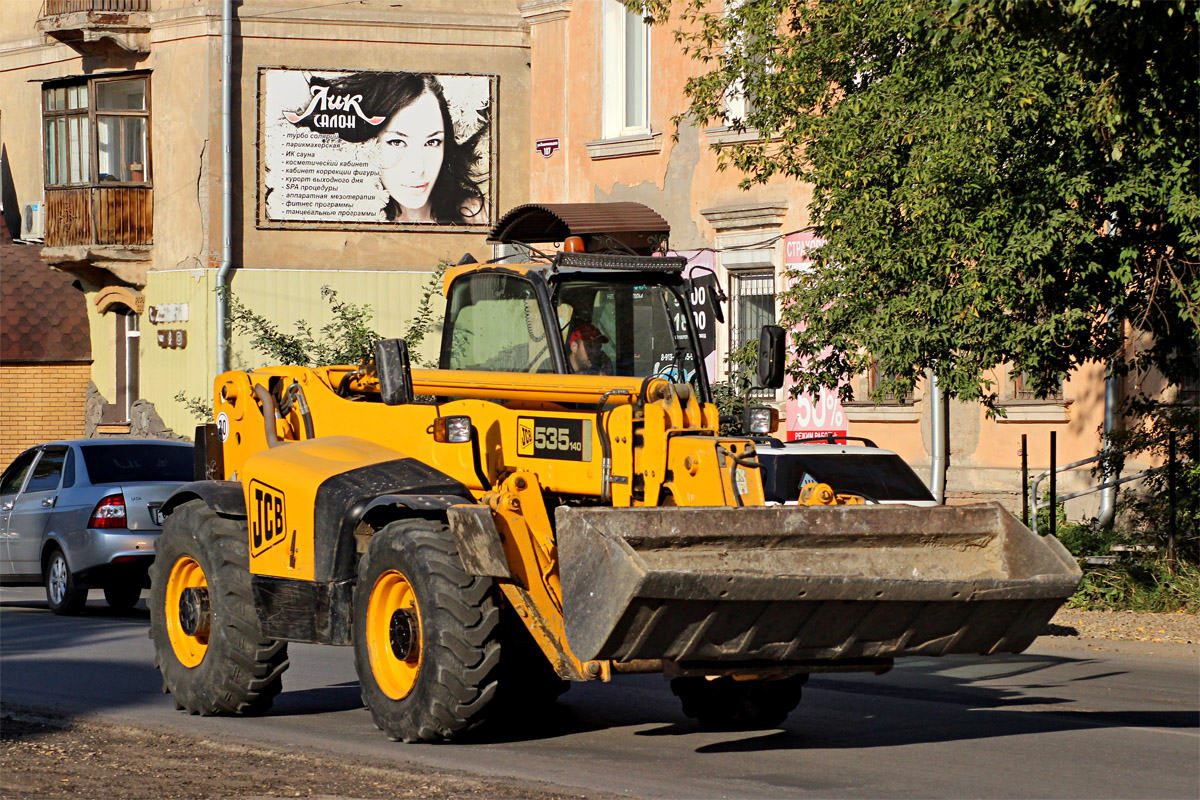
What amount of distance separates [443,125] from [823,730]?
2475 centimetres

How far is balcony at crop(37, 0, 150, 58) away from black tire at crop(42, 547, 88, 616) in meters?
18.6

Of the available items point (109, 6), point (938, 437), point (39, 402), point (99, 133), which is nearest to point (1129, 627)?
point (938, 437)

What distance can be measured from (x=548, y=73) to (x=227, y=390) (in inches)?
743

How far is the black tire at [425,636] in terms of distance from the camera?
837 cm

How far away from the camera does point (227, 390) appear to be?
11320 millimetres

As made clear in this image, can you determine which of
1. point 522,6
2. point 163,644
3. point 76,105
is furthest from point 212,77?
point 163,644

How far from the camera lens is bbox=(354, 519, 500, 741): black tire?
27.5 ft

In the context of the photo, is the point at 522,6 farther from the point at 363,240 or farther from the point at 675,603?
the point at 675,603

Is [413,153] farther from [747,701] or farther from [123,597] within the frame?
Result: [747,701]

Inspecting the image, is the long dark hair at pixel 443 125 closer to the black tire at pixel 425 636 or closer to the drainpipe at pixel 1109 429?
the drainpipe at pixel 1109 429

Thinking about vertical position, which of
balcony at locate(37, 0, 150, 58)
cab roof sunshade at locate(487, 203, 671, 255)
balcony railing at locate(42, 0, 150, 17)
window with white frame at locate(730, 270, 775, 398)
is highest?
balcony railing at locate(42, 0, 150, 17)

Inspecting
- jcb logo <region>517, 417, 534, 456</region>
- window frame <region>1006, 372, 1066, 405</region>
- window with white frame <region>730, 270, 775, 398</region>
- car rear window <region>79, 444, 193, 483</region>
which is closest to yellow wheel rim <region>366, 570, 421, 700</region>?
jcb logo <region>517, 417, 534, 456</region>

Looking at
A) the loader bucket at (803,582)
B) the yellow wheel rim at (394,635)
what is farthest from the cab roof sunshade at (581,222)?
the loader bucket at (803,582)

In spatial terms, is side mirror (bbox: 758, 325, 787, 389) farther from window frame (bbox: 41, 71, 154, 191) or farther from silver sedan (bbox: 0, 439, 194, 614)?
window frame (bbox: 41, 71, 154, 191)
